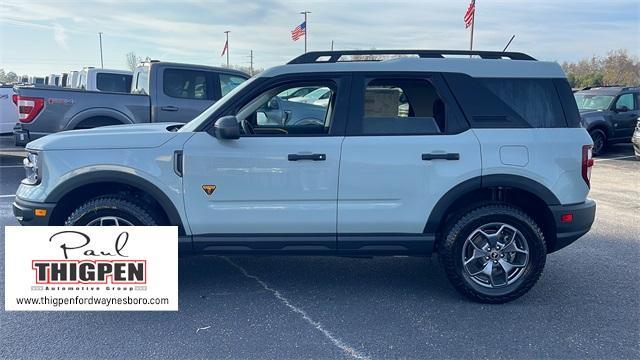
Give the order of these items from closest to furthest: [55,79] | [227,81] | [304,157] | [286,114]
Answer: [304,157]
[286,114]
[227,81]
[55,79]

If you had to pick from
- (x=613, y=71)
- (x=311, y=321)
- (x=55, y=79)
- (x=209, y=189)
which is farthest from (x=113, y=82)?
(x=613, y=71)

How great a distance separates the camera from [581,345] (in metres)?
3.22

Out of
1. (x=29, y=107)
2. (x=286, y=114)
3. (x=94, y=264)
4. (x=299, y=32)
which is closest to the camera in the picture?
(x=94, y=264)

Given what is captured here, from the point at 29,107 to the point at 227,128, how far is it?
5772 millimetres

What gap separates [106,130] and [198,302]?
5.35ft

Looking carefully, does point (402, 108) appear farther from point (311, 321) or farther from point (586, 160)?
point (311, 321)

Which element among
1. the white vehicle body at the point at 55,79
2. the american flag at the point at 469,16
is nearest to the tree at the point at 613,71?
the american flag at the point at 469,16

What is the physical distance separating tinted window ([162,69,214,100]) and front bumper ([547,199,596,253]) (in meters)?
6.41

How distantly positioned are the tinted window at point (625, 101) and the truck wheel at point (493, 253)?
11.4m

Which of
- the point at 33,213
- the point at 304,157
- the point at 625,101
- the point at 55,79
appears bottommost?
the point at 33,213

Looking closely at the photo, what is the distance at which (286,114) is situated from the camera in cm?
452

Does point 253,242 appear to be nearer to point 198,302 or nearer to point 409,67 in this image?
point 198,302

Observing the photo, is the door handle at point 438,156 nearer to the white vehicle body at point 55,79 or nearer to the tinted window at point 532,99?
the tinted window at point 532,99

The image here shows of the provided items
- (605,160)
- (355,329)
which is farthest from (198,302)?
(605,160)
